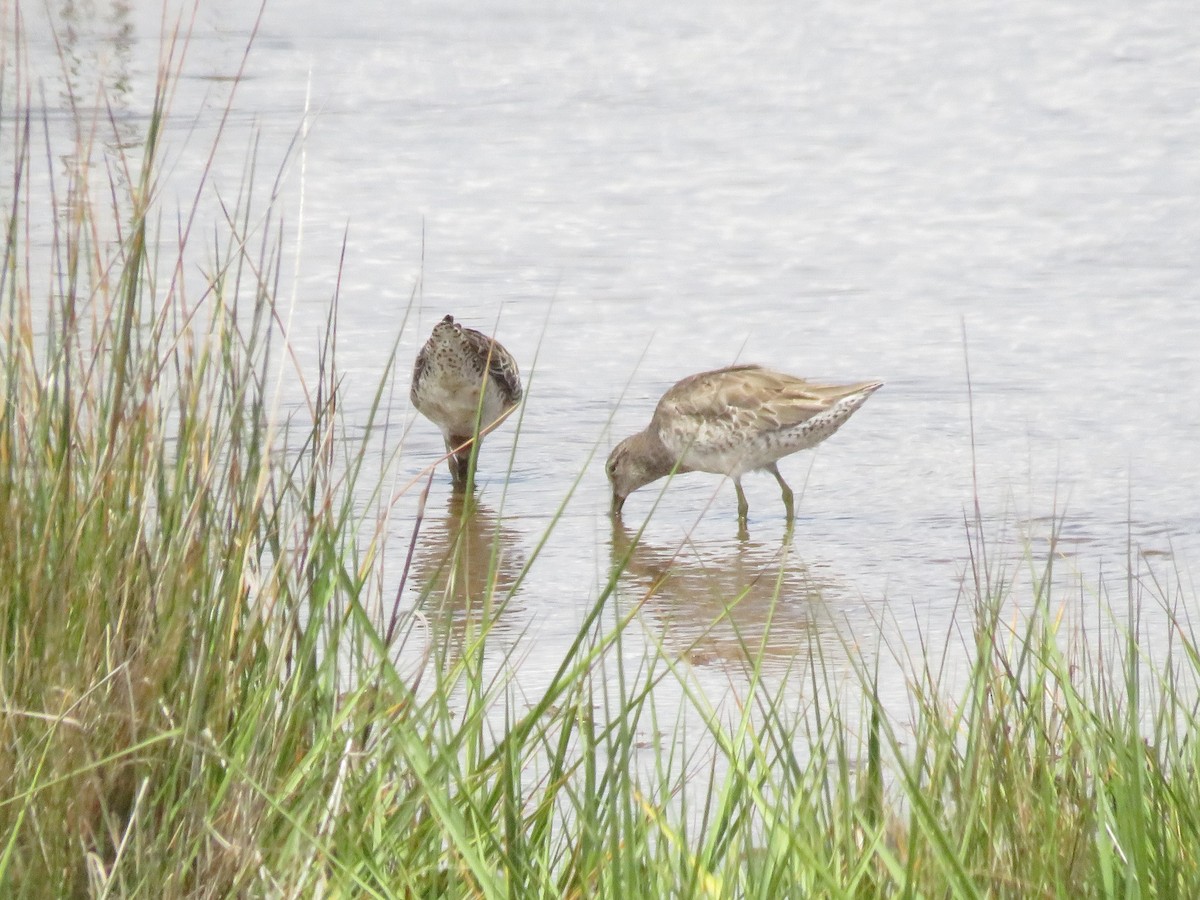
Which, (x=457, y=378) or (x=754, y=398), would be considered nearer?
(x=754, y=398)

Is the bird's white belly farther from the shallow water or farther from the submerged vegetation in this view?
the submerged vegetation

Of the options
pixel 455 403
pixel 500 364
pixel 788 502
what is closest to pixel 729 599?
pixel 788 502

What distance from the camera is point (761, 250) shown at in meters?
11.4

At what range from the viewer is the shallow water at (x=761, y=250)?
7137mm

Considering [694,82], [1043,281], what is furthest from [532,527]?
[694,82]

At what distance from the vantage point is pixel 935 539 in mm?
7234

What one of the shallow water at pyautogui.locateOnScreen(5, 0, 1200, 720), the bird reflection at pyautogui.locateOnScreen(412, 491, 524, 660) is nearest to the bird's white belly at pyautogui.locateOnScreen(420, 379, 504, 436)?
the shallow water at pyautogui.locateOnScreen(5, 0, 1200, 720)

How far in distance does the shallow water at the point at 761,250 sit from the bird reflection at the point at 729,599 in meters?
0.02

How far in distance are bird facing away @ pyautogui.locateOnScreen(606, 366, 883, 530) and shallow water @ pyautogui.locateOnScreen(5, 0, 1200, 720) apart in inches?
8.0

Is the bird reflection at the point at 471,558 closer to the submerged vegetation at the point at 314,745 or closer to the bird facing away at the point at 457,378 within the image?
the bird facing away at the point at 457,378

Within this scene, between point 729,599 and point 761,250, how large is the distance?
196 inches

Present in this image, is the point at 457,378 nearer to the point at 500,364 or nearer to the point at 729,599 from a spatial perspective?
the point at 500,364

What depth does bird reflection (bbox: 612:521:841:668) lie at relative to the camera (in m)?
5.93

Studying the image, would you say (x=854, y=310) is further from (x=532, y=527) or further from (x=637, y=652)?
(x=637, y=652)
